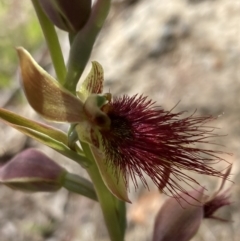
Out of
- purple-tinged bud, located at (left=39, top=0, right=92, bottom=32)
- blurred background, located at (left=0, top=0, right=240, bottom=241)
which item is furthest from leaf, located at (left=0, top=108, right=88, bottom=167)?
blurred background, located at (left=0, top=0, right=240, bottom=241)

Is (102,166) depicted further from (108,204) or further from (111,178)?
(108,204)

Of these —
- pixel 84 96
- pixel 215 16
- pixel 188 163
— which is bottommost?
pixel 215 16

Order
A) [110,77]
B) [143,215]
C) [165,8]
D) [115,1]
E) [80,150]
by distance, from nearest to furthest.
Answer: [80,150] < [143,215] < [110,77] < [165,8] < [115,1]

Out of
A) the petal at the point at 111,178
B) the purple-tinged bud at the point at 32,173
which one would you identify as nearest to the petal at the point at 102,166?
the petal at the point at 111,178

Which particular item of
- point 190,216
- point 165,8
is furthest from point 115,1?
point 190,216

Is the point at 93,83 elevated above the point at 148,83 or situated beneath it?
elevated above

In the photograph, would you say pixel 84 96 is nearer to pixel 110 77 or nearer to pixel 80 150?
pixel 80 150

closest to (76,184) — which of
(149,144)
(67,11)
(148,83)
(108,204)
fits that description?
(108,204)
